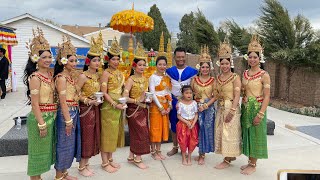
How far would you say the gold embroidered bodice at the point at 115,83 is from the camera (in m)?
3.52

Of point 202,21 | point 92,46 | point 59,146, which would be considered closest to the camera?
point 59,146

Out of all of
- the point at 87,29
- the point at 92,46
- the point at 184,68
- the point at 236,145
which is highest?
the point at 87,29

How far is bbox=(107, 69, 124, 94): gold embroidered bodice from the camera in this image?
11.5ft

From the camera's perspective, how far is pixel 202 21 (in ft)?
48.6

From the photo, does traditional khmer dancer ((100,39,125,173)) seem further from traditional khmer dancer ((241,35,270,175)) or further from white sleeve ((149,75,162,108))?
traditional khmer dancer ((241,35,270,175))

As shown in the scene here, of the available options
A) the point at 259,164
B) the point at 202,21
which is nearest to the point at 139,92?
the point at 259,164

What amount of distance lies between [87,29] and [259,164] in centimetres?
3653

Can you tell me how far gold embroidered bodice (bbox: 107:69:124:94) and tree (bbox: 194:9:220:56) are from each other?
38.2ft

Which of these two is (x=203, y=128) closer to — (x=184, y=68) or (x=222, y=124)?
(x=222, y=124)

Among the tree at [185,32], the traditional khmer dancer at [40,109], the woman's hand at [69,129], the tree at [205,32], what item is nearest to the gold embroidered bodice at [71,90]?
the traditional khmer dancer at [40,109]

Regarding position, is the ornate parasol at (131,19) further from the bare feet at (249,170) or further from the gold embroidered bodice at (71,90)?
the bare feet at (249,170)

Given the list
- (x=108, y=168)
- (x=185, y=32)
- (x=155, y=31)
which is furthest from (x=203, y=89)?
(x=185, y=32)

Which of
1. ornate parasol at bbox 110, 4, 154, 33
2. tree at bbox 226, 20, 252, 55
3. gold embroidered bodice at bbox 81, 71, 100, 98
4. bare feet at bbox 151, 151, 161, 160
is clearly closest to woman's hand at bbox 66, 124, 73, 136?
gold embroidered bodice at bbox 81, 71, 100, 98

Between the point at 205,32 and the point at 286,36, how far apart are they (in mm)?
5273
